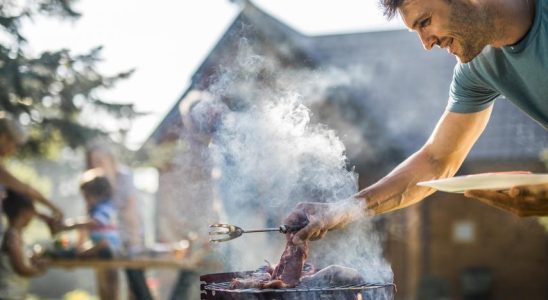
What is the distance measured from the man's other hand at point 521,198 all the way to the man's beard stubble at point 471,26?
0.68 metres

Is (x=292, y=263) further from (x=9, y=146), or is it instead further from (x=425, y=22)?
(x=9, y=146)

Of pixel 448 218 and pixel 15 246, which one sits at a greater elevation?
pixel 448 218

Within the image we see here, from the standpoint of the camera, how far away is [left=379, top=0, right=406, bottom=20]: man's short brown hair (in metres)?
2.93

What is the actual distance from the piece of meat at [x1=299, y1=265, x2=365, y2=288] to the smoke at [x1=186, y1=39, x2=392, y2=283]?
1.35 ft

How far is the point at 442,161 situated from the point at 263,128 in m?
1.61

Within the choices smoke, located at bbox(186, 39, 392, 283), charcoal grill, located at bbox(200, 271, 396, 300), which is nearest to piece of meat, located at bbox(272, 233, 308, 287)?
charcoal grill, located at bbox(200, 271, 396, 300)

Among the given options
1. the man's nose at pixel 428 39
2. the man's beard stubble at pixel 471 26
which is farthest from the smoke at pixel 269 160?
the man's beard stubble at pixel 471 26

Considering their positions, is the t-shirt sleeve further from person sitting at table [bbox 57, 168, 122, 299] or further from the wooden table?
person sitting at table [bbox 57, 168, 122, 299]

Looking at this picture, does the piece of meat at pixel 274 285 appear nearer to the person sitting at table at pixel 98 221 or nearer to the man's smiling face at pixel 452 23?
the man's smiling face at pixel 452 23

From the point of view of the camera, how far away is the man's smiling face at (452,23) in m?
2.88

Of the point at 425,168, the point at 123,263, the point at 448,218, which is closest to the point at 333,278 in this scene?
the point at 425,168

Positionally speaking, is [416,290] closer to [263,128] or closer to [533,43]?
[263,128]

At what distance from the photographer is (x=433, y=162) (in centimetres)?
351

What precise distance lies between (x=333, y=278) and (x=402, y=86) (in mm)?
11971
